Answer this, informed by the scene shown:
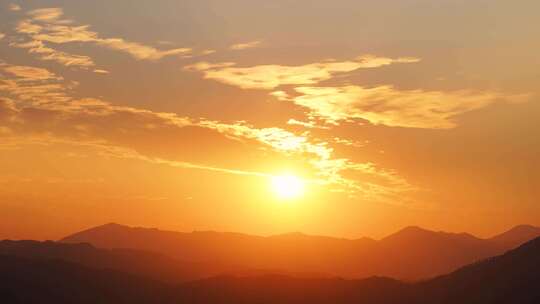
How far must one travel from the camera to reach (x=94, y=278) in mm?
150750

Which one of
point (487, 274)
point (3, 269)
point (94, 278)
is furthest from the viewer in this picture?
point (94, 278)

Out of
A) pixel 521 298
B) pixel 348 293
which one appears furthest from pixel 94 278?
pixel 521 298

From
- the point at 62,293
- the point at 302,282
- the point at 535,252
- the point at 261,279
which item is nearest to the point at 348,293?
the point at 302,282

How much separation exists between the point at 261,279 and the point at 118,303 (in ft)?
127

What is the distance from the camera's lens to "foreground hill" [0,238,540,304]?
411ft

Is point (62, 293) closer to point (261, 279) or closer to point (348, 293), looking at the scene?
point (261, 279)

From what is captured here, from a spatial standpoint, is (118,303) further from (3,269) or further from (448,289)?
(448,289)

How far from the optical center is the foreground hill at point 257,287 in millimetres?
125125

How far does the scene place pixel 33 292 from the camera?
130 metres

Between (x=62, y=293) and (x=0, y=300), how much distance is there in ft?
52.9

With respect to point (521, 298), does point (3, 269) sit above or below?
above

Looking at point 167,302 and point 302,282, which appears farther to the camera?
point 302,282

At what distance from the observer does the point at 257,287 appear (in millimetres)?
151625

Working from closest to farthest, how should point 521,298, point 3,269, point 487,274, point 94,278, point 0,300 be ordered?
point 521,298 → point 0,300 → point 487,274 → point 3,269 → point 94,278
